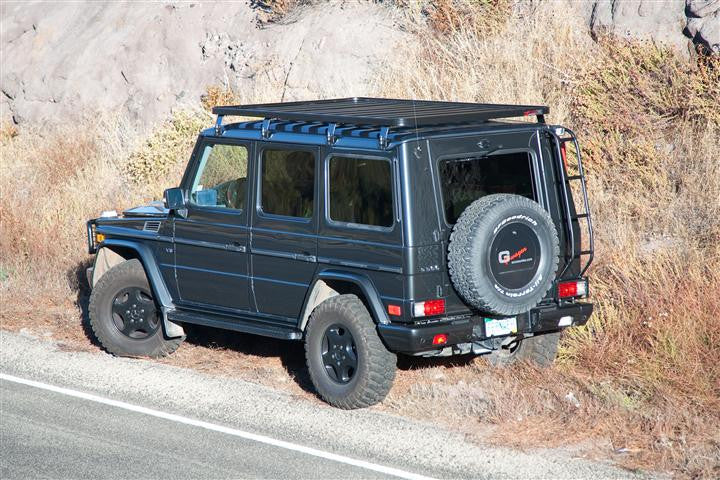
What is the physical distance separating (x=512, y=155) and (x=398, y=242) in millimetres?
1239

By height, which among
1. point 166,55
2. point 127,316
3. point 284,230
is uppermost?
point 166,55

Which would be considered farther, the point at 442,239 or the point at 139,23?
the point at 139,23

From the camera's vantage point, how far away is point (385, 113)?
30.3ft

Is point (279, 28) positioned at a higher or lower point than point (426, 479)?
higher

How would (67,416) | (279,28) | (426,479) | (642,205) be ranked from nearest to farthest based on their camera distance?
(426,479), (67,416), (642,205), (279,28)

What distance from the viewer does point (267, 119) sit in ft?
31.3

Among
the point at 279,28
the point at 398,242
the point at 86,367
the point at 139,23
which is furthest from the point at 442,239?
the point at 139,23

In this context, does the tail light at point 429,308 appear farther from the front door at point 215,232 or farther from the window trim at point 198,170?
the window trim at point 198,170

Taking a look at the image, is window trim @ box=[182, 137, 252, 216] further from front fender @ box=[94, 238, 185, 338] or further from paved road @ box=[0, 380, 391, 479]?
paved road @ box=[0, 380, 391, 479]

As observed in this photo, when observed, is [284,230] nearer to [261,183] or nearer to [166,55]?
[261,183]

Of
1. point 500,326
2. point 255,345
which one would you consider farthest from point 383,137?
point 255,345

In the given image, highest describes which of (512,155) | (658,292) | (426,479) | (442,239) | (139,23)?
(139,23)

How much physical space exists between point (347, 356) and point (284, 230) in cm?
116

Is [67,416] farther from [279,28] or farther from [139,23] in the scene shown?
[139,23]
